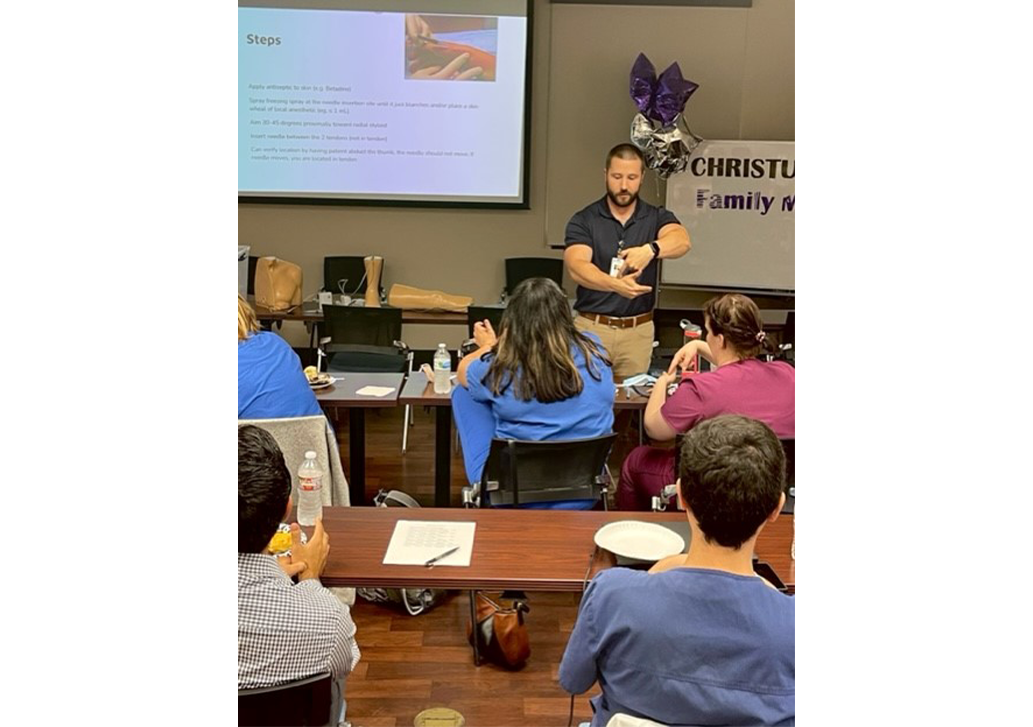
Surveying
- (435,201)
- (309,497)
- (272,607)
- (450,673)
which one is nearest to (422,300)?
(435,201)

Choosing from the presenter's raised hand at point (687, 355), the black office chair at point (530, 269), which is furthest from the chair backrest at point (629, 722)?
the black office chair at point (530, 269)

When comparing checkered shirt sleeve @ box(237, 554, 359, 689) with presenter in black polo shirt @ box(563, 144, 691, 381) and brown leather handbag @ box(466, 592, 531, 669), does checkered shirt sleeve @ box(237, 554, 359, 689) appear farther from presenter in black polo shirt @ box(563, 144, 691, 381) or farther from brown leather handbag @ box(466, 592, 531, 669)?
presenter in black polo shirt @ box(563, 144, 691, 381)

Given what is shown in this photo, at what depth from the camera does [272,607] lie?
177 cm

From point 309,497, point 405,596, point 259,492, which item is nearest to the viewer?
point 259,492

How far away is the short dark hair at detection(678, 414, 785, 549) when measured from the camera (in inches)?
66.6

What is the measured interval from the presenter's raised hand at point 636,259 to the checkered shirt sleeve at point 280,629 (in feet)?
10.1

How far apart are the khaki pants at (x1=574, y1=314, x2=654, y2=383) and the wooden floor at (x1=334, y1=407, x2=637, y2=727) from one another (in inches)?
58.6

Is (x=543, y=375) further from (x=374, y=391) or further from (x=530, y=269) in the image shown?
(x=530, y=269)

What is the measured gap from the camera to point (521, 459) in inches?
121
